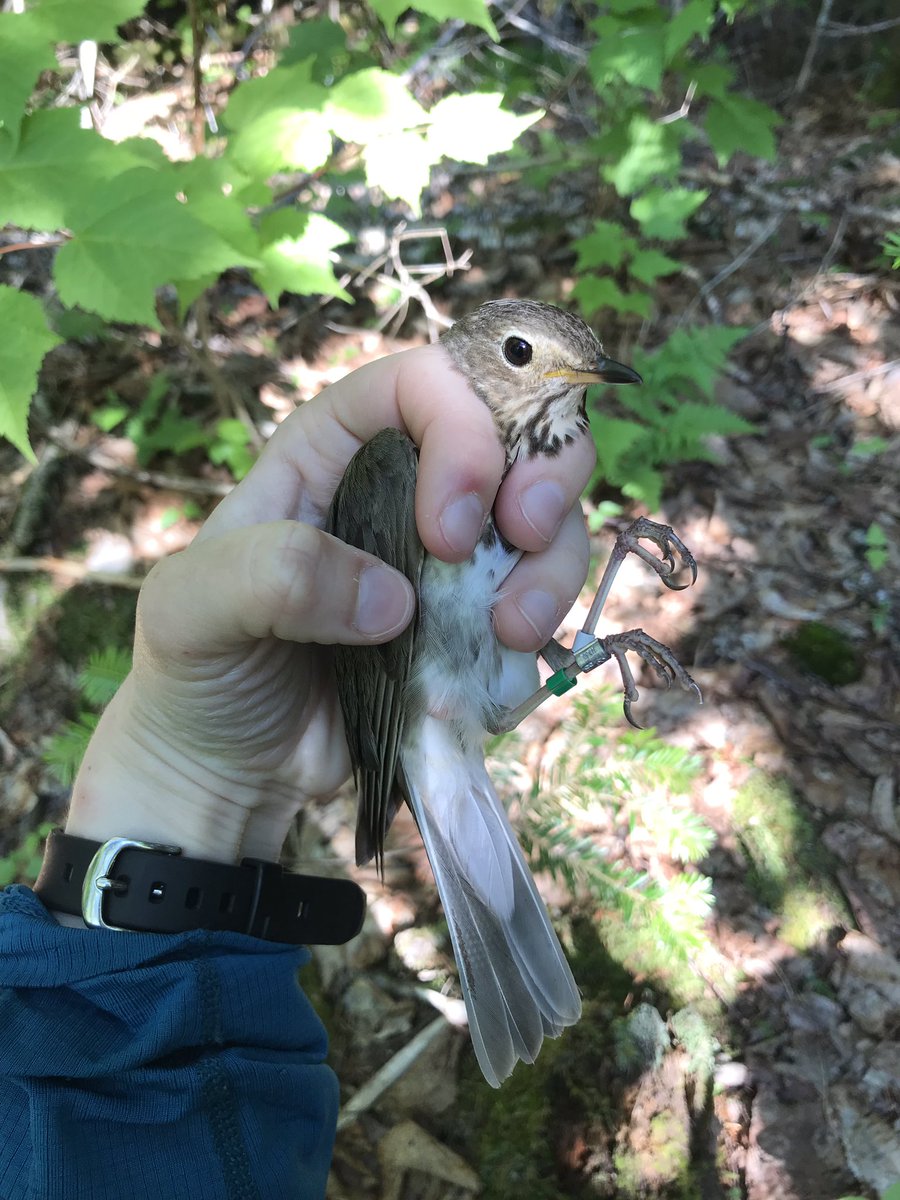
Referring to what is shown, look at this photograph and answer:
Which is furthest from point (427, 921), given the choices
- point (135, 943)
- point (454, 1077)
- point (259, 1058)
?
point (135, 943)

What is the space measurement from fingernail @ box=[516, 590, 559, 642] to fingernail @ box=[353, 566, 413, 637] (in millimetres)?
439

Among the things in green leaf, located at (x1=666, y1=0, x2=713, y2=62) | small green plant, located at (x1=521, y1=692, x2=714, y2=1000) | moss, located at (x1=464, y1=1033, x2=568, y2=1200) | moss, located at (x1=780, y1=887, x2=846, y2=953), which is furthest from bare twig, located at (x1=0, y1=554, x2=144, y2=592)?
green leaf, located at (x1=666, y1=0, x2=713, y2=62)

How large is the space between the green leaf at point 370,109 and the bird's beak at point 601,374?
1.00 m

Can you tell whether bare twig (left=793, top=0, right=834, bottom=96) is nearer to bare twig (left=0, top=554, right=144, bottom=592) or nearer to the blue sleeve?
bare twig (left=0, top=554, right=144, bottom=592)

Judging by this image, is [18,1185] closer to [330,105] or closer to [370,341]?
[330,105]

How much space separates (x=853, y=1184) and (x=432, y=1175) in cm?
119

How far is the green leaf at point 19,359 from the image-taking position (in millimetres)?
1707

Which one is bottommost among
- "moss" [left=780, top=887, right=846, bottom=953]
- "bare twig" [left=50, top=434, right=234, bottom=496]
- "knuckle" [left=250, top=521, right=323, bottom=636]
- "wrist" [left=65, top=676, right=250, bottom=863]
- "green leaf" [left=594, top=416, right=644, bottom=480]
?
"bare twig" [left=50, top=434, right=234, bottom=496]

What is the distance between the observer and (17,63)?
1.83 meters

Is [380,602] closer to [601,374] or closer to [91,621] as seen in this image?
[601,374]

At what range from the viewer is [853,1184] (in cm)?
224

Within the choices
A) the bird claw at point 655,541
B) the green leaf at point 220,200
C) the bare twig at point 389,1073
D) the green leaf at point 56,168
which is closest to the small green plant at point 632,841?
the bird claw at point 655,541

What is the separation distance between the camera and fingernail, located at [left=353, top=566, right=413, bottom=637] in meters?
1.87

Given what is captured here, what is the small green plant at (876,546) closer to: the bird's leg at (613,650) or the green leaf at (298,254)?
the bird's leg at (613,650)
